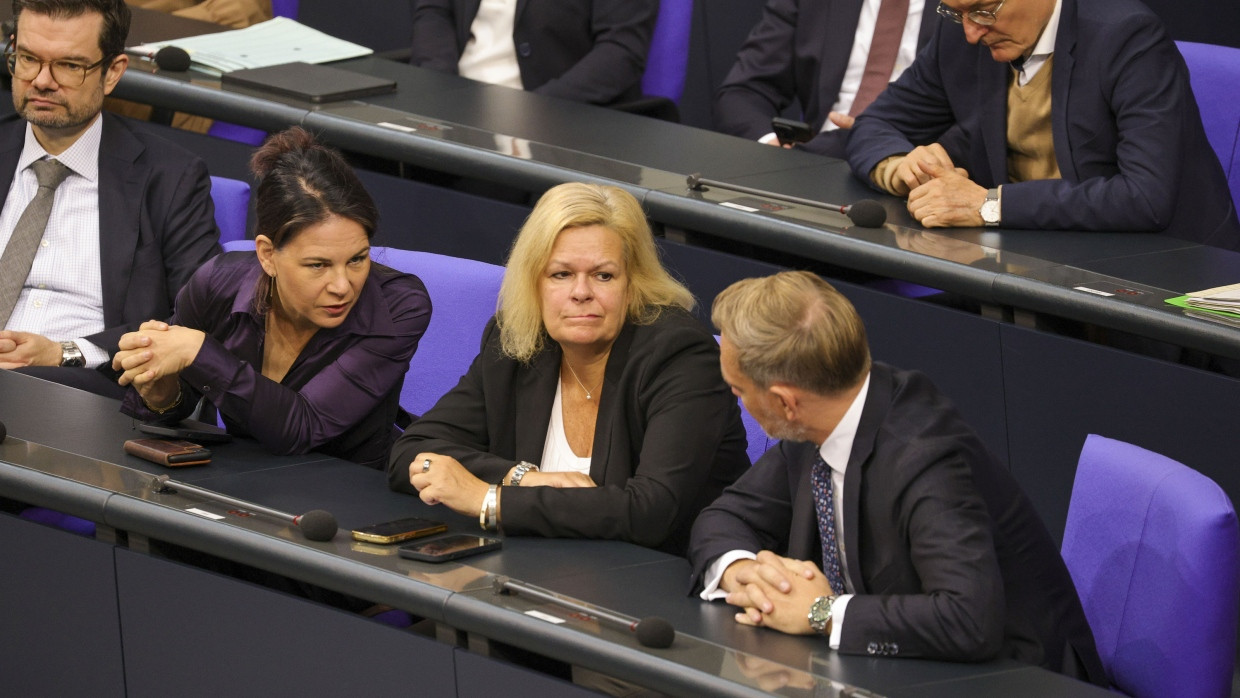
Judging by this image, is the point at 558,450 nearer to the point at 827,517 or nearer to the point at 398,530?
the point at 398,530

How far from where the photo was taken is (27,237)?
328 cm

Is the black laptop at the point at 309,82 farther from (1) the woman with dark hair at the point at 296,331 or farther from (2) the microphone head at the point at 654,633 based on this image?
(2) the microphone head at the point at 654,633

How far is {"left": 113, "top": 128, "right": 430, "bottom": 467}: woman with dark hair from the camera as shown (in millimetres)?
2473

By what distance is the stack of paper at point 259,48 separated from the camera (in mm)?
3994

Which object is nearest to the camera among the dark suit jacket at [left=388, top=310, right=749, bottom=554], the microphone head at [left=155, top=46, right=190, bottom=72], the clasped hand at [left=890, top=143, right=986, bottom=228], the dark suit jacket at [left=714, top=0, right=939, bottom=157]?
the dark suit jacket at [left=388, top=310, right=749, bottom=554]

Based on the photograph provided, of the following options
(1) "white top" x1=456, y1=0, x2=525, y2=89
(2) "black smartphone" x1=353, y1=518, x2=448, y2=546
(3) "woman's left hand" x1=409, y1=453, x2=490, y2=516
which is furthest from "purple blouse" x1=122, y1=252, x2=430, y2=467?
(1) "white top" x1=456, y1=0, x2=525, y2=89

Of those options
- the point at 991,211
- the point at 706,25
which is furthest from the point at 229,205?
the point at 706,25

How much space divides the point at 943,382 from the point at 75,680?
153 centimetres

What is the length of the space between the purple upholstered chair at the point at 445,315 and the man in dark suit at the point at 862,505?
3.24ft

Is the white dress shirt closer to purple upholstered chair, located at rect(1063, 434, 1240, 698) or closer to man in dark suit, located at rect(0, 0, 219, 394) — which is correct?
purple upholstered chair, located at rect(1063, 434, 1240, 698)

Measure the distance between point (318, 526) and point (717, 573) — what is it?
0.51 metres

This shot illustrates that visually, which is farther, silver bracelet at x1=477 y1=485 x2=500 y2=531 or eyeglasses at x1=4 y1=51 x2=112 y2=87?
eyeglasses at x1=4 y1=51 x2=112 y2=87

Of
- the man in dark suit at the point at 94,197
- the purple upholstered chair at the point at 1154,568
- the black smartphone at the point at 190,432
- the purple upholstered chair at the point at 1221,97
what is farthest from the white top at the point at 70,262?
the purple upholstered chair at the point at 1221,97

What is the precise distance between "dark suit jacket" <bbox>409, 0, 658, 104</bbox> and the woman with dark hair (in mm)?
1595
